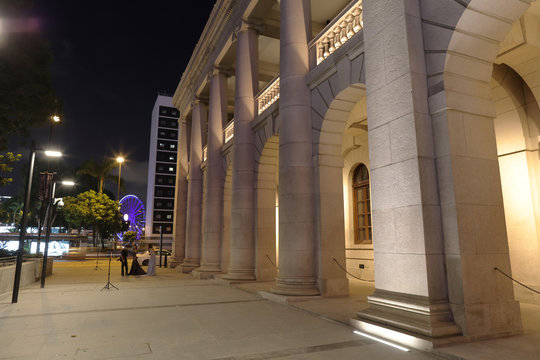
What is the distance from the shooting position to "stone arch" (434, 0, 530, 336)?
5.82 m

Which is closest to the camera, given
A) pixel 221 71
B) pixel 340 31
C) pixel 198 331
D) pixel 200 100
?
pixel 198 331

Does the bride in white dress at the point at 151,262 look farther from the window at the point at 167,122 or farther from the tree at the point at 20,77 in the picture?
the window at the point at 167,122

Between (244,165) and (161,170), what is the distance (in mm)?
82090

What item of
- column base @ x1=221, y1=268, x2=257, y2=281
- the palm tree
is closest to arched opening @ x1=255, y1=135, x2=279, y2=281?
column base @ x1=221, y1=268, x2=257, y2=281

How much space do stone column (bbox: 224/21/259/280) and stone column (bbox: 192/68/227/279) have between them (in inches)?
138

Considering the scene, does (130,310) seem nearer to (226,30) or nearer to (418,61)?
(418,61)

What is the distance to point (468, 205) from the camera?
6.08m

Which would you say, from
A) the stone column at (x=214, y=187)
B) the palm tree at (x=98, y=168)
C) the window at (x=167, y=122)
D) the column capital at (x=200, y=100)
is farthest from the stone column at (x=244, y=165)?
the window at (x=167, y=122)

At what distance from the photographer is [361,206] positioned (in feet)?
53.7

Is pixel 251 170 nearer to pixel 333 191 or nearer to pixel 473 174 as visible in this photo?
pixel 333 191

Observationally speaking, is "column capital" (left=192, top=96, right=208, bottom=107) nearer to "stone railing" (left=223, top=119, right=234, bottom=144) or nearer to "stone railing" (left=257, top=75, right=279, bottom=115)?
"stone railing" (left=223, top=119, right=234, bottom=144)

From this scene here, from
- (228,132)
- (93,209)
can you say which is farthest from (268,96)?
(93,209)

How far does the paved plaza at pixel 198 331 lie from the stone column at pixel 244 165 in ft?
12.2

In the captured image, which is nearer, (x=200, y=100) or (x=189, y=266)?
(x=189, y=266)
